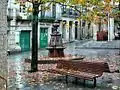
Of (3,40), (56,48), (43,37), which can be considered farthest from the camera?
(43,37)

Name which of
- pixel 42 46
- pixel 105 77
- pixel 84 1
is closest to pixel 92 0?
pixel 84 1

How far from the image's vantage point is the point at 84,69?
14.5 m

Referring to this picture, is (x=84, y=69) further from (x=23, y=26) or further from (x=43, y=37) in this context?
(x=43, y=37)

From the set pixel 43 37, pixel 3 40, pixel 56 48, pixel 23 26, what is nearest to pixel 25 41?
pixel 23 26

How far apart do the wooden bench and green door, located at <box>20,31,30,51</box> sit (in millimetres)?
25924

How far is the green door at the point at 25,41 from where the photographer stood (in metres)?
41.6

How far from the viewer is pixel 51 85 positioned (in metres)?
14.1

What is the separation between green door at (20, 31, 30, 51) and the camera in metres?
41.6

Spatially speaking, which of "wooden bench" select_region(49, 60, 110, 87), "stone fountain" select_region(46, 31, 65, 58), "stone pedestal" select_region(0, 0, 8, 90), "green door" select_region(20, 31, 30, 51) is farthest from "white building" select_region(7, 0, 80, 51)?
"stone pedestal" select_region(0, 0, 8, 90)

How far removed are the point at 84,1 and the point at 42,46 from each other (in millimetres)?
31247

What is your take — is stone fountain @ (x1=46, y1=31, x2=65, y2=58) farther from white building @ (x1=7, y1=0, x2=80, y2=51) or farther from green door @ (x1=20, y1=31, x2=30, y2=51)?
green door @ (x1=20, y1=31, x2=30, y2=51)

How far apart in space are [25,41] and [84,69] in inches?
1115

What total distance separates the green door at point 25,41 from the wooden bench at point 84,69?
85.1 feet

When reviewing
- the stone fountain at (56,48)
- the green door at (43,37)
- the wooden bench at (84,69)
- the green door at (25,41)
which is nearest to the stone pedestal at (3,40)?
the wooden bench at (84,69)
